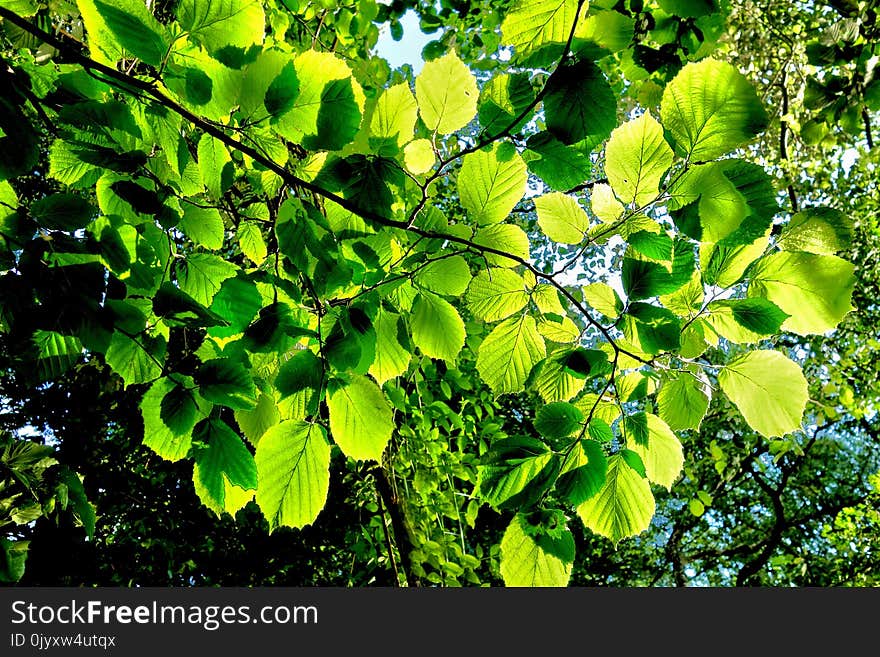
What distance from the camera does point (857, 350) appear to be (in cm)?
538

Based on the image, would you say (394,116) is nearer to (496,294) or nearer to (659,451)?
(496,294)

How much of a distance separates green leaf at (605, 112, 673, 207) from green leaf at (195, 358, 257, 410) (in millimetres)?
524

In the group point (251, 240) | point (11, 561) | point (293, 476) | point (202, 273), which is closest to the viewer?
point (293, 476)

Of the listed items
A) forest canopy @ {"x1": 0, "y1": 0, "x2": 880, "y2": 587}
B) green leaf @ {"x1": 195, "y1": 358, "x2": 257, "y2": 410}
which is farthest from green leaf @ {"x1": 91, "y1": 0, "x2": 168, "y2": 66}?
green leaf @ {"x1": 195, "y1": 358, "x2": 257, "y2": 410}

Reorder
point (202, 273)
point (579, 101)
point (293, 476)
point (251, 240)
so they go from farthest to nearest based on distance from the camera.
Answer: point (251, 240) → point (202, 273) → point (293, 476) → point (579, 101)

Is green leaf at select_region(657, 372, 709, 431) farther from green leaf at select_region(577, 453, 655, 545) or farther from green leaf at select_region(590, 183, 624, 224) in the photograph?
green leaf at select_region(590, 183, 624, 224)

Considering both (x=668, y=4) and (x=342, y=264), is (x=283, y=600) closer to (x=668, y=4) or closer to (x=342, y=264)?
(x=342, y=264)

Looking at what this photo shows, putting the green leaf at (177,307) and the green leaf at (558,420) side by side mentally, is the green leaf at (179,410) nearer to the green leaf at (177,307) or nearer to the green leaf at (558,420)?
the green leaf at (177,307)

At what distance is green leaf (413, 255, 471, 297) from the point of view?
0.80 meters

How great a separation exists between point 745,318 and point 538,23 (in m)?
0.45

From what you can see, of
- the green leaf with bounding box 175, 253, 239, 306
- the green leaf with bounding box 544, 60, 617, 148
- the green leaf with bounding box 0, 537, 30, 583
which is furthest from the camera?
the green leaf with bounding box 175, 253, 239, 306

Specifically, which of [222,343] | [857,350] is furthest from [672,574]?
[222,343]

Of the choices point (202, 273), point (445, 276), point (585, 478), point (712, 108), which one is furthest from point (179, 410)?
point (712, 108)

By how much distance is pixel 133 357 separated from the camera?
2.43ft
